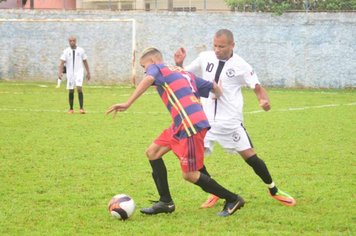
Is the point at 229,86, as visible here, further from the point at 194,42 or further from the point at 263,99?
the point at 194,42

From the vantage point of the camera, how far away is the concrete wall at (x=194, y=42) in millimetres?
27188

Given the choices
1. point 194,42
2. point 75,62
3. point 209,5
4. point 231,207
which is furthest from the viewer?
point 209,5

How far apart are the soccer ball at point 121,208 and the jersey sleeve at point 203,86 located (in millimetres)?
1278

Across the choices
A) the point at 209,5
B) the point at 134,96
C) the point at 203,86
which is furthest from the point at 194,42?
the point at 134,96

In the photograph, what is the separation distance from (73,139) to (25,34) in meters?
17.3

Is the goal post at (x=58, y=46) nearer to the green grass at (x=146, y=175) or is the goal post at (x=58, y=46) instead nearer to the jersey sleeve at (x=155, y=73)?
the green grass at (x=146, y=175)

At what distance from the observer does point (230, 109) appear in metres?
7.63

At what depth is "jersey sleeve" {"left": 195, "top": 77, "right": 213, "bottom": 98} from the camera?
7.16 meters

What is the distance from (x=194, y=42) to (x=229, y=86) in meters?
20.7

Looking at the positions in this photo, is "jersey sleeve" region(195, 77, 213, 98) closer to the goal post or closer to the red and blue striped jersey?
the red and blue striped jersey

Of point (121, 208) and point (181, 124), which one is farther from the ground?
point (181, 124)

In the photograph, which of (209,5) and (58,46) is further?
(209,5)

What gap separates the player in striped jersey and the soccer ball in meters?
0.25

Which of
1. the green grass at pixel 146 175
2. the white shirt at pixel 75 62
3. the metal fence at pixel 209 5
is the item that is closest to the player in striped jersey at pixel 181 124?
the green grass at pixel 146 175
